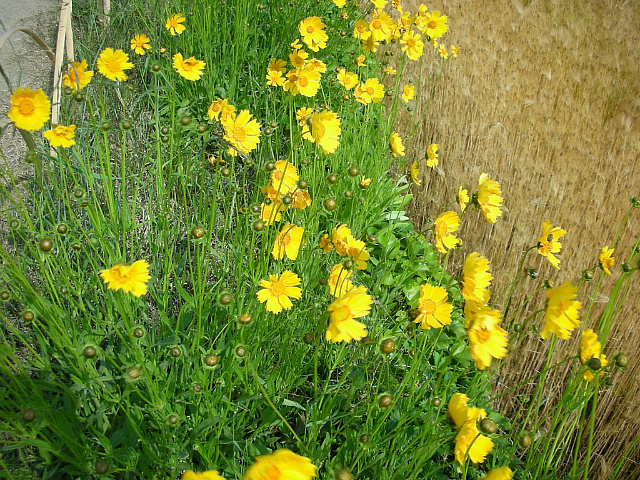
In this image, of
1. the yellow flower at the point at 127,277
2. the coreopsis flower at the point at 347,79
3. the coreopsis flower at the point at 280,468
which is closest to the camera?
the coreopsis flower at the point at 280,468

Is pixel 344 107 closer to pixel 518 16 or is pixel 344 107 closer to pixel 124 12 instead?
pixel 124 12

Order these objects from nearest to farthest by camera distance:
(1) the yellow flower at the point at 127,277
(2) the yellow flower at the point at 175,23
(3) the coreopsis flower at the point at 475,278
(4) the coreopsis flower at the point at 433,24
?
(1) the yellow flower at the point at 127,277, (3) the coreopsis flower at the point at 475,278, (2) the yellow flower at the point at 175,23, (4) the coreopsis flower at the point at 433,24

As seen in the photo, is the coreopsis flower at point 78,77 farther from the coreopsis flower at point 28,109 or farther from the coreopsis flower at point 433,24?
the coreopsis flower at point 433,24

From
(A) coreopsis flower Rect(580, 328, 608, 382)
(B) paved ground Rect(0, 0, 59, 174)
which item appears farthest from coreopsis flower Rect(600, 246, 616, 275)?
(B) paved ground Rect(0, 0, 59, 174)

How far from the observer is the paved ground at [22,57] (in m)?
2.47

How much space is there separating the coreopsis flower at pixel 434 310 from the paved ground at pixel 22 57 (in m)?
2.15

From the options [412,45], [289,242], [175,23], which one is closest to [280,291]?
[289,242]

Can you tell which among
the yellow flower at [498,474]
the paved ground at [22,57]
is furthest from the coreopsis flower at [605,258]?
the paved ground at [22,57]

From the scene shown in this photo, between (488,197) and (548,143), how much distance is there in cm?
165

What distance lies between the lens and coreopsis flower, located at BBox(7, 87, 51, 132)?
110 centimetres

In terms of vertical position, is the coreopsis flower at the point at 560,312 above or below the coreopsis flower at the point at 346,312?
above

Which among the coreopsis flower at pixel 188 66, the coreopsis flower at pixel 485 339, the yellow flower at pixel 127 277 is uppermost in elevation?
the coreopsis flower at pixel 188 66

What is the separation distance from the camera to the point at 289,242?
1.44 m

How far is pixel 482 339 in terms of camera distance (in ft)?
2.79
